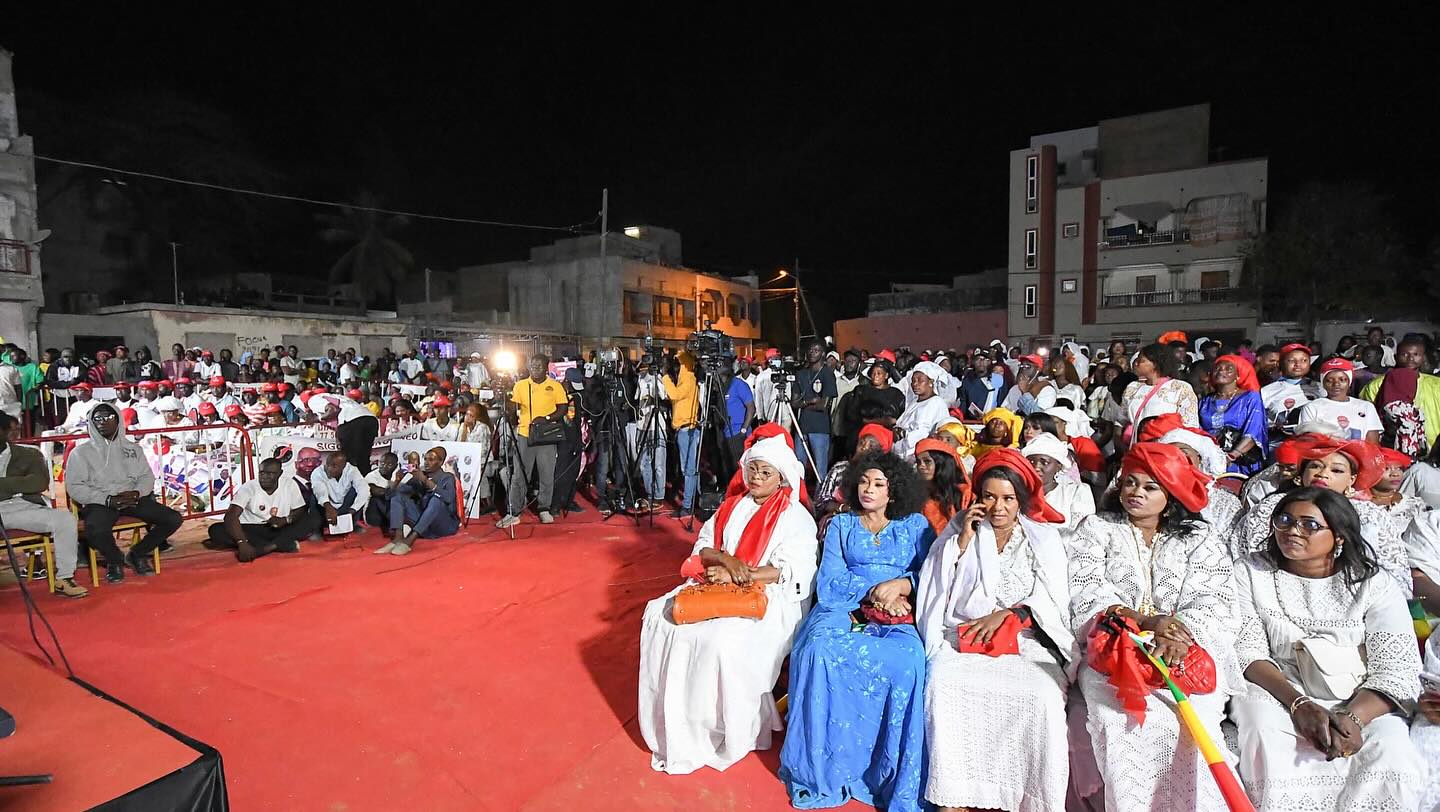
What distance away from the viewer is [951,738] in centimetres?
277

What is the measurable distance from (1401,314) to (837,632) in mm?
28153

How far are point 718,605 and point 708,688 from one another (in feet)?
1.16

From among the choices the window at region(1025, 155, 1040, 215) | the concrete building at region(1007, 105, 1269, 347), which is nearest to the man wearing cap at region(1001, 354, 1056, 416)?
the concrete building at region(1007, 105, 1269, 347)

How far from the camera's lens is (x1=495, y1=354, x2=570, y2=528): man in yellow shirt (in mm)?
7543

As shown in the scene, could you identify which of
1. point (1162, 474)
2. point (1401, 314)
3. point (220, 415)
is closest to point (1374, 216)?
point (1401, 314)

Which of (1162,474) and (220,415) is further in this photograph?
(220,415)

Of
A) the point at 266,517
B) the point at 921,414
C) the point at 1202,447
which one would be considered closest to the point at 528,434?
the point at 266,517

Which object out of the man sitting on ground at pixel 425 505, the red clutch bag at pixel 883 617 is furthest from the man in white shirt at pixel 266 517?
the red clutch bag at pixel 883 617

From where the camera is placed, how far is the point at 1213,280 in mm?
24453

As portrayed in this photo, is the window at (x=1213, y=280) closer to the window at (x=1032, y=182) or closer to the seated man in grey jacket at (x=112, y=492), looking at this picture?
the window at (x=1032, y=182)

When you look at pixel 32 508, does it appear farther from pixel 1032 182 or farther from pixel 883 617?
pixel 1032 182

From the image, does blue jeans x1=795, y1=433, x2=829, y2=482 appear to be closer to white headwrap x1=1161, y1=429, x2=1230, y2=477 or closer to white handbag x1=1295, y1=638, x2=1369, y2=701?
white headwrap x1=1161, y1=429, x2=1230, y2=477

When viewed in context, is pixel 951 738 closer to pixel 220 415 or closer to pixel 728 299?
pixel 220 415

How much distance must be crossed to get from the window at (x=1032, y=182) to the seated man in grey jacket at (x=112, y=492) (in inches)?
1099
